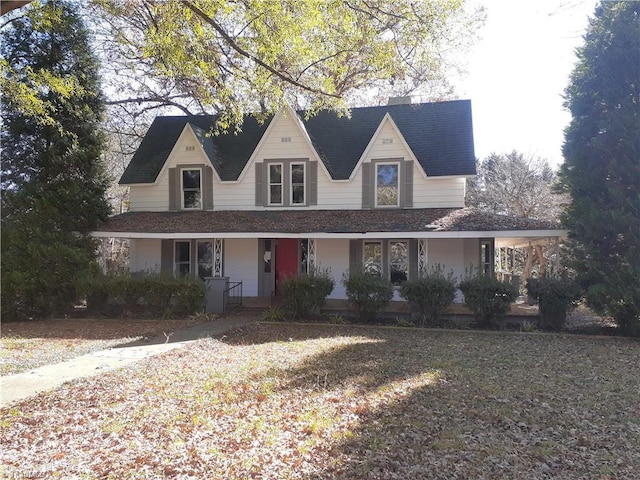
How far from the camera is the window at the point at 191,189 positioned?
1847 centimetres

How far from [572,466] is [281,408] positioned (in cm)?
313

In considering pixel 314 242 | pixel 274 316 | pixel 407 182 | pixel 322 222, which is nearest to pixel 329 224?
pixel 322 222

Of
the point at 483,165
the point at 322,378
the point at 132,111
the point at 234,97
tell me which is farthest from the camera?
the point at 483,165

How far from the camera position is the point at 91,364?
8.02m

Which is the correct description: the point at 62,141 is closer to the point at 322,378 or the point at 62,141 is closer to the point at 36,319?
the point at 36,319

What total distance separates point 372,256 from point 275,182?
4.64 m

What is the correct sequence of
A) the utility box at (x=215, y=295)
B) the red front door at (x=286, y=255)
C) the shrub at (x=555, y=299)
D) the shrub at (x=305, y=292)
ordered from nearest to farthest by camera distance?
the shrub at (x=555, y=299)
the shrub at (x=305, y=292)
the utility box at (x=215, y=295)
the red front door at (x=286, y=255)

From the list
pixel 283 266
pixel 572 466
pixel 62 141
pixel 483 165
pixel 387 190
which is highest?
pixel 483 165

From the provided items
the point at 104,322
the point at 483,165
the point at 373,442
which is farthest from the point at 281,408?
the point at 483,165

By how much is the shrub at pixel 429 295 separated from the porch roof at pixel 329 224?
5.18 ft

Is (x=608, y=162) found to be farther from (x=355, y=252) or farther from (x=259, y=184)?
(x=259, y=184)

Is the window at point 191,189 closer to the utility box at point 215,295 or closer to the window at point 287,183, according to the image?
the window at point 287,183

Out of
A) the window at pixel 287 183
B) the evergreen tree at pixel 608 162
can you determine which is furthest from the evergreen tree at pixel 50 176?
the evergreen tree at pixel 608 162

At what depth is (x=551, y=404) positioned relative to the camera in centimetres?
625
